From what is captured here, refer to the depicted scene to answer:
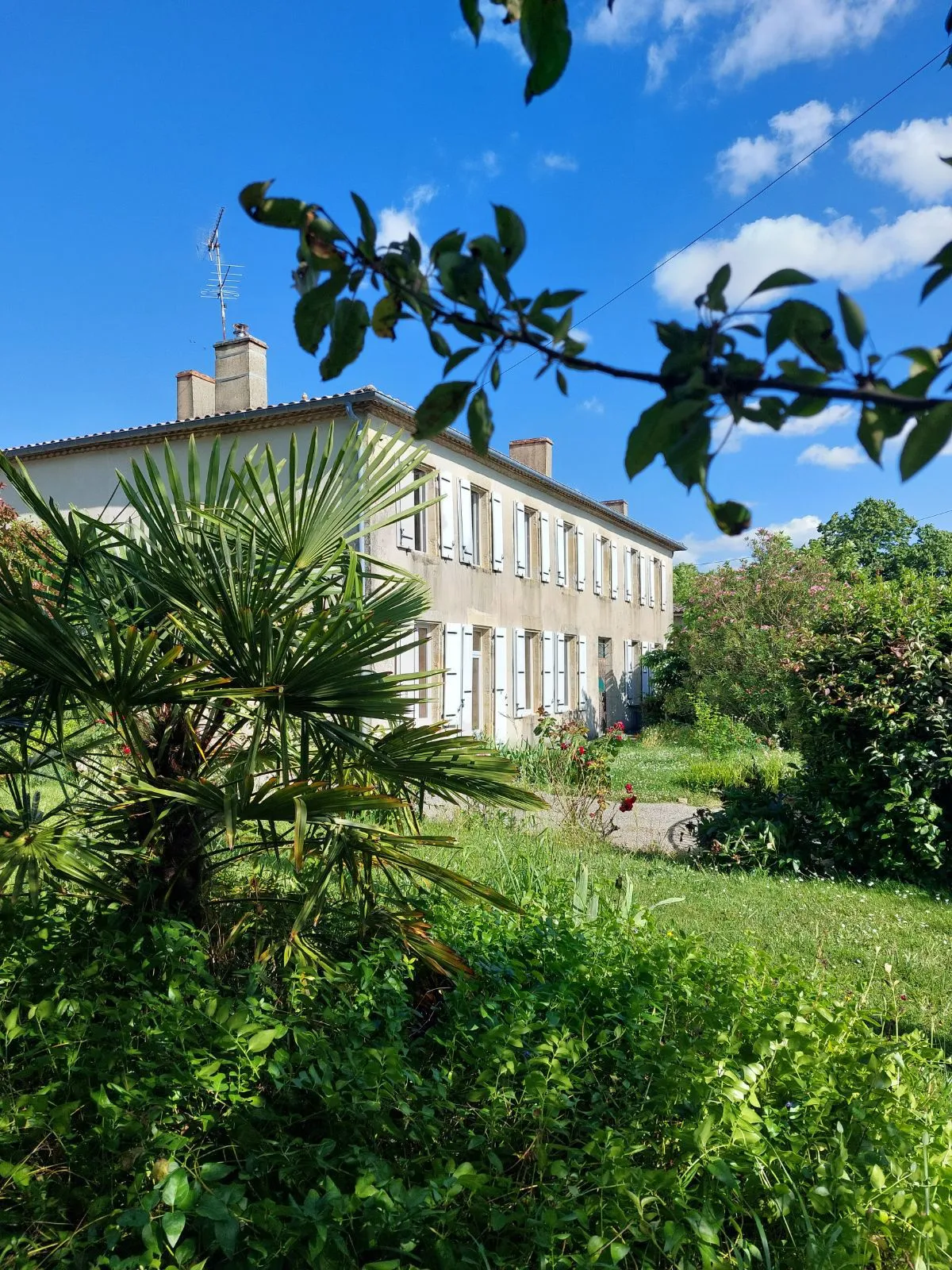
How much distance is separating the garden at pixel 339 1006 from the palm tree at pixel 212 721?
0.02m

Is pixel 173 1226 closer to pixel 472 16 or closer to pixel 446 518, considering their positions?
pixel 472 16

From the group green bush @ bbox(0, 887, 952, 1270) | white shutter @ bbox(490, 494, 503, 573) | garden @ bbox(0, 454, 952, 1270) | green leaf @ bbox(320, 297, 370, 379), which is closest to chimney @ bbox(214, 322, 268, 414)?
white shutter @ bbox(490, 494, 503, 573)

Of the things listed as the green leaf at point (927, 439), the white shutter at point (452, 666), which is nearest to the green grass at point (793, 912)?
the green leaf at point (927, 439)

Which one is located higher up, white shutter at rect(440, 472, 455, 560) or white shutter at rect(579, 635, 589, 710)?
white shutter at rect(440, 472, 455, 560)

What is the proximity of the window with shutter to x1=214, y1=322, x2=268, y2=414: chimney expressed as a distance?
11.9ft

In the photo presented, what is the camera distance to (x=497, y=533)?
717 inches

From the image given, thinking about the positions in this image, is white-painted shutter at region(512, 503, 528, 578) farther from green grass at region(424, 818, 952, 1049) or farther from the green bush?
the green bush

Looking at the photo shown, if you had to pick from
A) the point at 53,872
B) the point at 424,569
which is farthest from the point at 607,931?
the point at 424,569

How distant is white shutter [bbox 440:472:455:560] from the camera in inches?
617

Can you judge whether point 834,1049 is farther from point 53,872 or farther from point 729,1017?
point 53,872

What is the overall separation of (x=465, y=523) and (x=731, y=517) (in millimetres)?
15948

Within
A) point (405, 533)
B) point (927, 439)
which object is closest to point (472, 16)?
point (927, 439)

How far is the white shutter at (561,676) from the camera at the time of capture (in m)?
21.4

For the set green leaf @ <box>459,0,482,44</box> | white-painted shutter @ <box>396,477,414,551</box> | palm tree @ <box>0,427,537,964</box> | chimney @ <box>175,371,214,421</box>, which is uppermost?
chimney @ <box>175,371,214,421</box>
